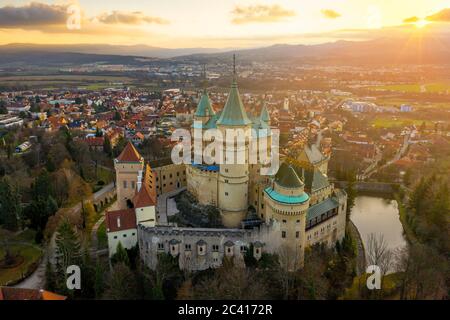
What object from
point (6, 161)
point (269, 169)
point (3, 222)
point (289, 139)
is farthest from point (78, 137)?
point (269, 169)

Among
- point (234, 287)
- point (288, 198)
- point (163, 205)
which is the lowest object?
point (234, 287)

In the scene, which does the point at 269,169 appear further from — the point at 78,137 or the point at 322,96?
the point at 322,96

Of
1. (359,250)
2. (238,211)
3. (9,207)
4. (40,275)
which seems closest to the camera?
(40,275)

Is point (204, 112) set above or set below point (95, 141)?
above

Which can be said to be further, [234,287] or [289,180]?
[289,180]

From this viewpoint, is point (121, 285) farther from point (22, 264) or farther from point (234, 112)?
point (234, 112)

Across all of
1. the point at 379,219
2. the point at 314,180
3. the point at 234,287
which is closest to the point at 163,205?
the point at 314,180

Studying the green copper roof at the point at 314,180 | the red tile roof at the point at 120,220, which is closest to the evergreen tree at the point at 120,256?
the red tile roof at the point at 120,220
